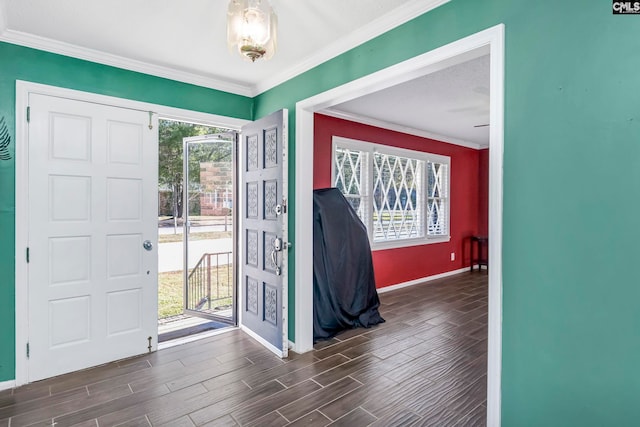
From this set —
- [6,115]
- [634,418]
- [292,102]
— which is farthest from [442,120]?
[6,115]

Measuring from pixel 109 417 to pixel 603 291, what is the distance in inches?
113

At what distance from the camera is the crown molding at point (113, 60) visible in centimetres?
250

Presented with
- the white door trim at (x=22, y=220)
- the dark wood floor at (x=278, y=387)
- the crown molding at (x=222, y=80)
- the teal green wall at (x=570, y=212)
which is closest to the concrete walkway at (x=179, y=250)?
the dark wood floor at (x=278, y=387)

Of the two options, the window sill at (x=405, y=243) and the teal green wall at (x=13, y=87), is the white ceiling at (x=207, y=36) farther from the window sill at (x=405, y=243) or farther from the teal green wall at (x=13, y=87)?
the window sill at (x=405, y=243)

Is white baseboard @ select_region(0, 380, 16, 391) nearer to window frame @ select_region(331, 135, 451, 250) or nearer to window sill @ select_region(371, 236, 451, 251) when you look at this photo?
window frame @ select_region(331, 135, 451, 250)

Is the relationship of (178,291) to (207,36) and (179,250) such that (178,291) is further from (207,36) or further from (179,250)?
(207,36)

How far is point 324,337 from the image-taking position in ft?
11.4

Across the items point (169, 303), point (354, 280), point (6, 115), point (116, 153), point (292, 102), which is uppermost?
point (292, 102)

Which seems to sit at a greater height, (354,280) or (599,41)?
(599,41)

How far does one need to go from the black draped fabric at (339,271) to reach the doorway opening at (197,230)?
1027 millimetres

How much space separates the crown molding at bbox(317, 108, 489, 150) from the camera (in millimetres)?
4504

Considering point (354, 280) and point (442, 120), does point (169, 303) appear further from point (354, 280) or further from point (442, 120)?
point (442, 120)

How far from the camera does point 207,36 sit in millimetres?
2523

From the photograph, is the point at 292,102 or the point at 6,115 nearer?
the point at 6,115
